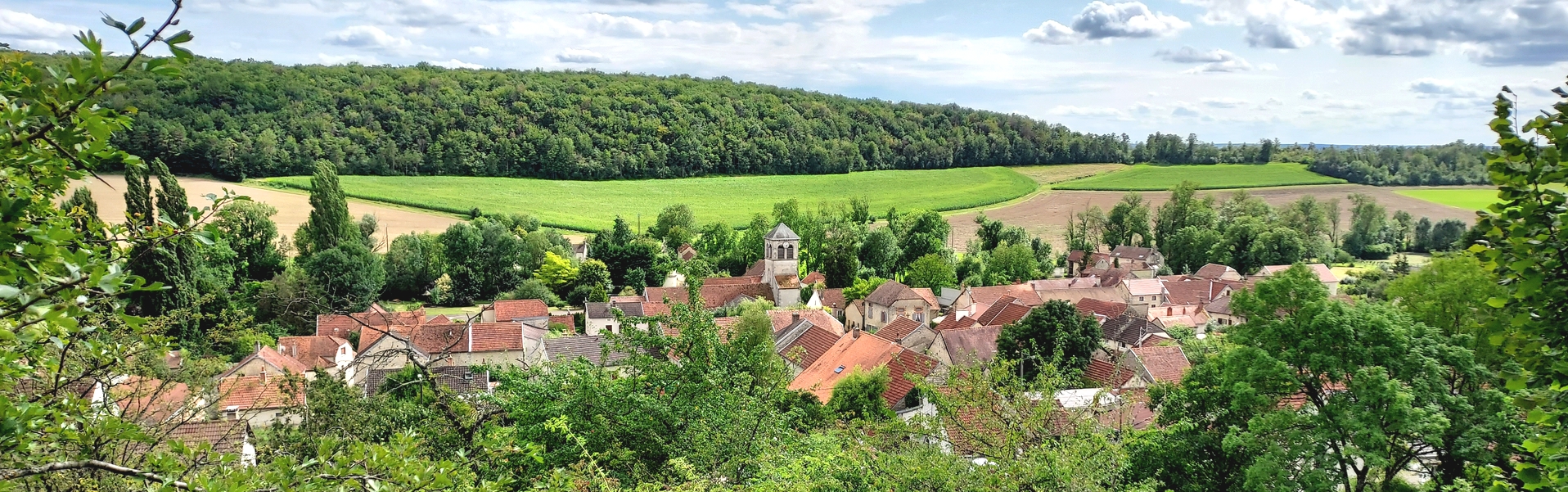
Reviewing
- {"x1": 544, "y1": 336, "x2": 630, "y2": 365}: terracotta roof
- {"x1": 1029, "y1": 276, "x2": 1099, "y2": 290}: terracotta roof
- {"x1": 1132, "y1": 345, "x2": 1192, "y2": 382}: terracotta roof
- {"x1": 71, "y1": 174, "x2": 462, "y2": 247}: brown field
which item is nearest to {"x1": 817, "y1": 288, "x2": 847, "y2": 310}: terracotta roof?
{"x1": 1029, "y1": 276, "x2": 1099, "y2": 290}: terracotta roof

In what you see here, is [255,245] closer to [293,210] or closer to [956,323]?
[293,210]

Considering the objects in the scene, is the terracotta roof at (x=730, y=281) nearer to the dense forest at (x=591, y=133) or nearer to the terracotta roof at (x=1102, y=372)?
the terracotta roof at (x=1102, y=372)

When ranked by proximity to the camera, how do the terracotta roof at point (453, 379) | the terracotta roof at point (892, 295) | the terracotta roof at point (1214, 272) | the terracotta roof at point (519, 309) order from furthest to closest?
1. the terracotta roof at point (1214, 272)
2. the terracotta roof at point (892, 295)
3. the terracotta roof at point (519, 309)
4. the terracotta roof at point (453, 379)

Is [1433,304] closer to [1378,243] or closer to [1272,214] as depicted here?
[1272,214]

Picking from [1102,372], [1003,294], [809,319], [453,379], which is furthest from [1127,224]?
[453,379]

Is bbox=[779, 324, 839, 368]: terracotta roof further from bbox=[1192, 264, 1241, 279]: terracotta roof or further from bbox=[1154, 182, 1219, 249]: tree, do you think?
bbox=[1154, 182, 1219, 249]: tree

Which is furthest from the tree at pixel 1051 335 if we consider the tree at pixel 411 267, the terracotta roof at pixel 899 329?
the tree at pixel 411 267

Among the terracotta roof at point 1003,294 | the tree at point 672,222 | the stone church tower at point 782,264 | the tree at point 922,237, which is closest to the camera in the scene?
the terracotta roof at point 1003,294
